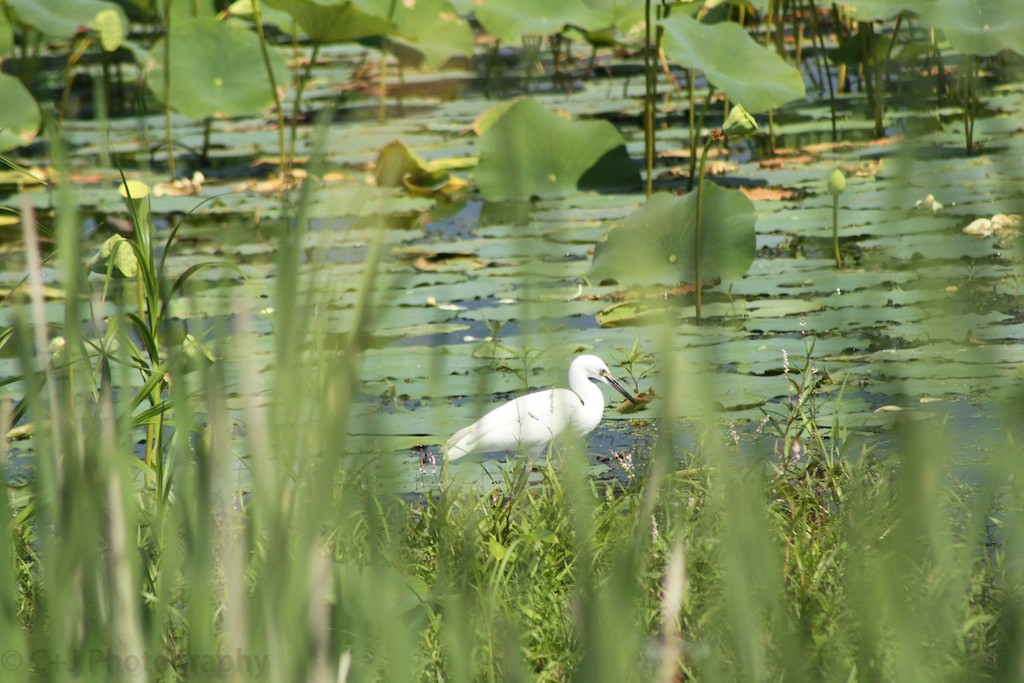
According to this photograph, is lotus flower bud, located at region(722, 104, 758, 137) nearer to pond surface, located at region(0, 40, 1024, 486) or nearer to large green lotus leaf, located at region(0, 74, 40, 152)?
pond surface, located at region(0, 40, 1024, 486)

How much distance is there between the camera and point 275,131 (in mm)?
5426

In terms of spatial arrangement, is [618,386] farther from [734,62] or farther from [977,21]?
[977,21]

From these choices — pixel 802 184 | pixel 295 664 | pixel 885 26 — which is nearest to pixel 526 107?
pixel 802 184

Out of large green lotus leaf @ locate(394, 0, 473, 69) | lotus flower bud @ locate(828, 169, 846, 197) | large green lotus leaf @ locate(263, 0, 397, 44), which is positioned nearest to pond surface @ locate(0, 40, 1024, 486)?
lotus flower bud @ locate(828, 169, 846, 197)

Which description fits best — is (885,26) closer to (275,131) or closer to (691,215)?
(275,131)

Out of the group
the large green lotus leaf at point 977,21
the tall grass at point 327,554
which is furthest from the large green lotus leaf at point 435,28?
the tall grass at point 327,554

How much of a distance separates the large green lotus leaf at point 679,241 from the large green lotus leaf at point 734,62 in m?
0.55

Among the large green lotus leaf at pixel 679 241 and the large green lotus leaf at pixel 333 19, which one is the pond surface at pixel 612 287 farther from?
the large green lotus leaf at pixel 333 19

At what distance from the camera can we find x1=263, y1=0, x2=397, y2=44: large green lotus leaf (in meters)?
4.37

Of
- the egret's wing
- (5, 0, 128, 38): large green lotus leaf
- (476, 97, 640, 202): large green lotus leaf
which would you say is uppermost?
(5, 0, 128, 38): large green lotus leaf

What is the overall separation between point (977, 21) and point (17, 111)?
3.24 metres

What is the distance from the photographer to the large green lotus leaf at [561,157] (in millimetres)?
4059

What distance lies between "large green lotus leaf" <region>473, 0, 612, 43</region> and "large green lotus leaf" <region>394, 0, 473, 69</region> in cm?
43

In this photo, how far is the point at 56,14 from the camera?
4676 millimetres
